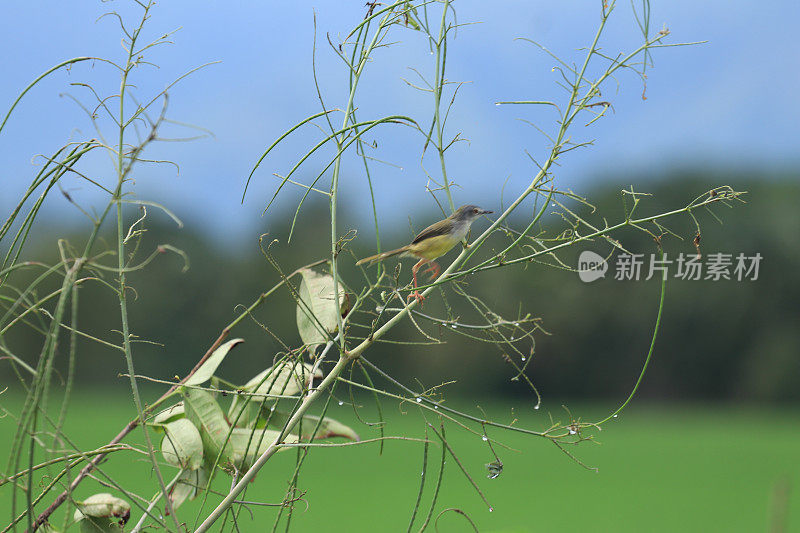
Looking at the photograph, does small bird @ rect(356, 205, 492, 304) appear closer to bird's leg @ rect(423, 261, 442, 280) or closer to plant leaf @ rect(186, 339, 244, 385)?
bird's leg @ rect(423, 261, 442, 280)

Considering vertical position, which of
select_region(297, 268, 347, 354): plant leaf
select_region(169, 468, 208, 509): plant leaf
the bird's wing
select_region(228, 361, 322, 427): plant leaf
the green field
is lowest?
the green field

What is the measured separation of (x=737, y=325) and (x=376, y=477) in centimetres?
1512

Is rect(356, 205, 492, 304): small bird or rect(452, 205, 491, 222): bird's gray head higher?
rect(452, 205, 491, 222): bird's gray head

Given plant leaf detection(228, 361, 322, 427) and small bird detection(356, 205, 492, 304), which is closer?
plant leaf detection(228, 361, 322, 427)

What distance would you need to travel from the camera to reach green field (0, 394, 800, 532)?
14172 mm

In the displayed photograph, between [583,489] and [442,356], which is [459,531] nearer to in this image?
[583,489]

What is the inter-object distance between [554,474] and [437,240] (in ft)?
66.3

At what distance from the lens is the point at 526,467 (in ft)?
71.4

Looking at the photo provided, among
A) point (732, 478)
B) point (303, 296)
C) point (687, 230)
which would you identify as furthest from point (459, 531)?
point (687, 230)

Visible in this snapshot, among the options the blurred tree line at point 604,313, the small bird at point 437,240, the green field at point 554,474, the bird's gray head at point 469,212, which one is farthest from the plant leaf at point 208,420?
the blurred tree line at point 604,313

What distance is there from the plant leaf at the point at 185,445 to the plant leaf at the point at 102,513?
134 mm

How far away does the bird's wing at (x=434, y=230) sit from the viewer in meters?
1.73

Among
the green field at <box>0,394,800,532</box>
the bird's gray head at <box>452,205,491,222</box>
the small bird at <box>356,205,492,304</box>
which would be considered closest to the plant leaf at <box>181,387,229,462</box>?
the small bird at <box>356,205,492,304</box>

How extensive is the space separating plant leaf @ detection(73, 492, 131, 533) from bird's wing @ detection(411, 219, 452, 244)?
3.02 ft
